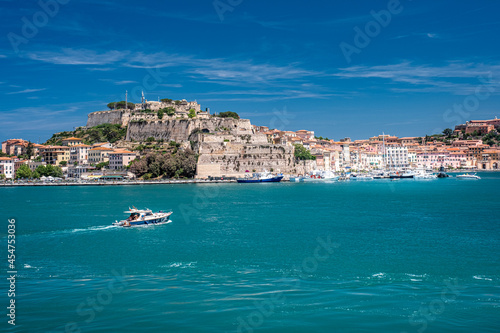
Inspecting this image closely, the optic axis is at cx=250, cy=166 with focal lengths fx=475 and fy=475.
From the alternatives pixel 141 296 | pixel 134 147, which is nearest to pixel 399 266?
pixel 141 296

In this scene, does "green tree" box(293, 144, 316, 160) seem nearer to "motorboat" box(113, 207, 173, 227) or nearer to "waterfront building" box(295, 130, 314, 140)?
"waterfront building" box(295, 130, 314, 140)

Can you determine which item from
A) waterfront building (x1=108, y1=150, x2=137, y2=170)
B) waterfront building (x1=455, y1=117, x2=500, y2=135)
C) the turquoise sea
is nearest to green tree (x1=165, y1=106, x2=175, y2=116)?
waterfront building (x1=108, y1=150, x2=137, y2=170)

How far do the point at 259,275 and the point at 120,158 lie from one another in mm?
47011

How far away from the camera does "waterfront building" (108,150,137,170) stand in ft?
180

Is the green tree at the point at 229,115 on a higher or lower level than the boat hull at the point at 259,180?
higher

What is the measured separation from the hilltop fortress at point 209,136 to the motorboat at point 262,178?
4.35 feet

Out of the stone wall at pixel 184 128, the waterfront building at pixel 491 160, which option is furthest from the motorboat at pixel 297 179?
the waterfront building at pixel 491 160

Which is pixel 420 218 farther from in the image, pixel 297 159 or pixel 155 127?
pixel 155 127

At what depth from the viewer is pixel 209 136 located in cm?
5591

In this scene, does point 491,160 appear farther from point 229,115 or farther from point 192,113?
point 192,113

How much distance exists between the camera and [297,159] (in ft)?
191

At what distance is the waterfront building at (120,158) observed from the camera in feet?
180

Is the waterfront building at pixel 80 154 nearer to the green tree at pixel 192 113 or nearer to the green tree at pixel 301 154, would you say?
the green tree at pixel 192 113

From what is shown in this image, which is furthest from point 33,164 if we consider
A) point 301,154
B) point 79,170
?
point 301,154
